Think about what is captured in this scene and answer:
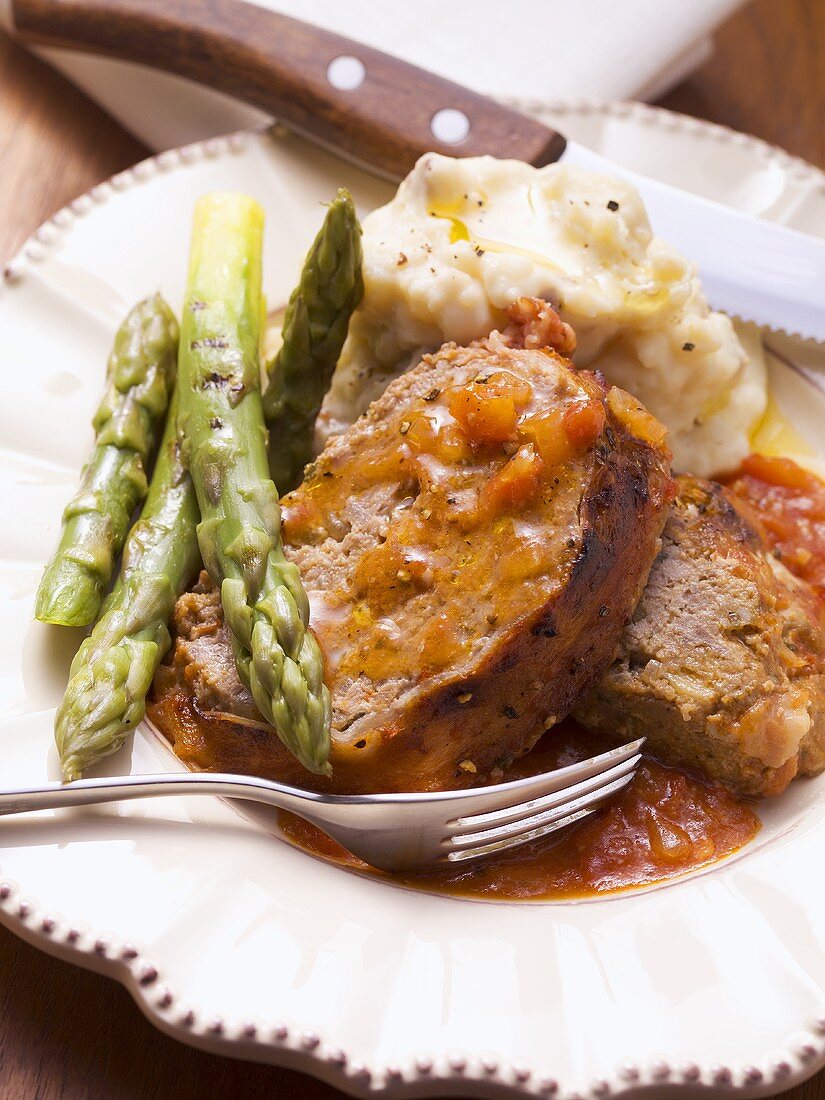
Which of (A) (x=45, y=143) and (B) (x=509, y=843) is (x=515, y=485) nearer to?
(B) (x=509, y=843)

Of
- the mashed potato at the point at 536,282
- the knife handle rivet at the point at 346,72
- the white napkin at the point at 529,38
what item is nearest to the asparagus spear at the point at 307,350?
the mashed potato at the point at 536,282

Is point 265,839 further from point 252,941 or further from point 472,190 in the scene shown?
point 472,190

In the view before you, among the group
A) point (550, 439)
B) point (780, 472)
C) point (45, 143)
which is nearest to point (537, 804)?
point (550, 439)

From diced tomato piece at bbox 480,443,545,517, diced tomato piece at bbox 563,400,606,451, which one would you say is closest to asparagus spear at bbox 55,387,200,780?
diced tomato piece at bbox 480,443,545,517

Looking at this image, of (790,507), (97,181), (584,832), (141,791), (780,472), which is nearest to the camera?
(141,791)

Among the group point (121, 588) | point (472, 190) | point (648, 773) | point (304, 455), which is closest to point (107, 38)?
point (472, 190)

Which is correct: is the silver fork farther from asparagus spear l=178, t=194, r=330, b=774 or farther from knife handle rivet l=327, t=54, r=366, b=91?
knife handle rivet l=327, t=54, r=366, b=91
